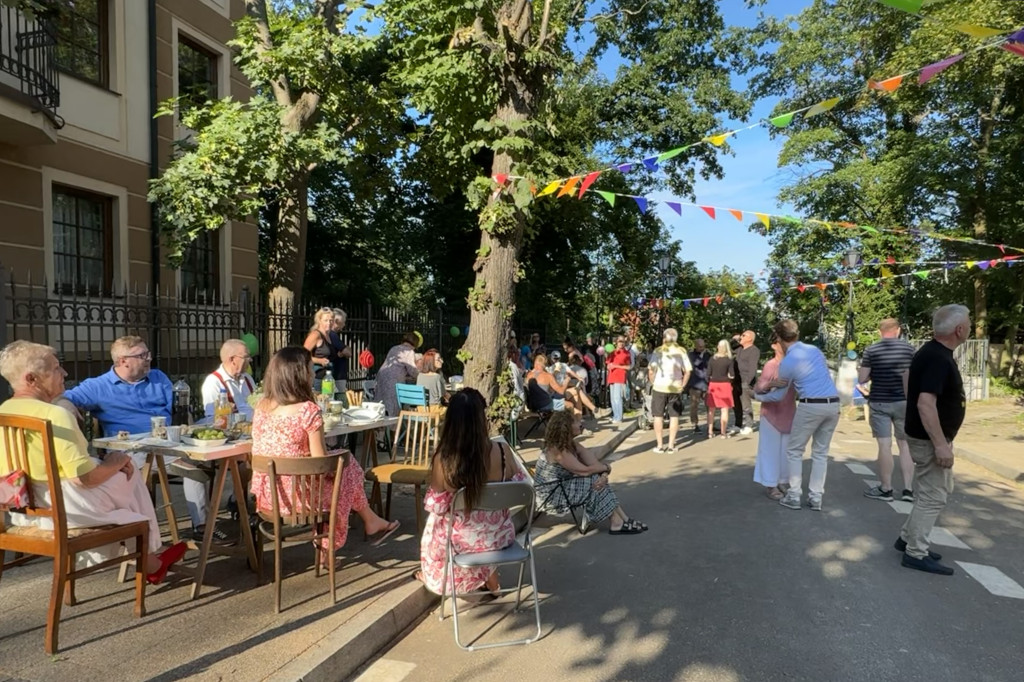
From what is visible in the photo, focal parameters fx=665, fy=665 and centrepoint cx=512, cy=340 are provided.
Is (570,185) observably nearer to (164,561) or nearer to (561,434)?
(561,434)

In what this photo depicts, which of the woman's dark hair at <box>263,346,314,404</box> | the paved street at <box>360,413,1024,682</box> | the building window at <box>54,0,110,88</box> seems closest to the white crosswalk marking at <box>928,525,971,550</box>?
the paved street at <box>360,413,1024,682</box>

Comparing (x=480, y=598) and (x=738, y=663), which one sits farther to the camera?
(x=480, y=598)

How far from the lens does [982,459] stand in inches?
371

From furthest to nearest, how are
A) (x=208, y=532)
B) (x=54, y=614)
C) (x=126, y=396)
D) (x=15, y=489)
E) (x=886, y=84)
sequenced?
(x=886, y=84)
(x=126, y=396)
(x=208, y=532)
(x=15, y=489)
(x=54, y=614)

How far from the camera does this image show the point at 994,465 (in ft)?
29.4

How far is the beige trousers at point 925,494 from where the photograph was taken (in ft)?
15.2

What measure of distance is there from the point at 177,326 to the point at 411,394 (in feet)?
9.45

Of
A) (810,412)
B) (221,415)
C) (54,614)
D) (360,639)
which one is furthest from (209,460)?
(810,412)

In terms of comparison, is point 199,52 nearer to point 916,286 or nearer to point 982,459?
point 982,459

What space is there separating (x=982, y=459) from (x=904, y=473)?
3.79 metres

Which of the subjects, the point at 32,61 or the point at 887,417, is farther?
the point at 32,61

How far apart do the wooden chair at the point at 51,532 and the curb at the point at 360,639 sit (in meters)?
1.14

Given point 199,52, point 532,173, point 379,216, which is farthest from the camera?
point 379,216

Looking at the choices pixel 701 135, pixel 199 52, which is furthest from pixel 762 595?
pixel 701 135
